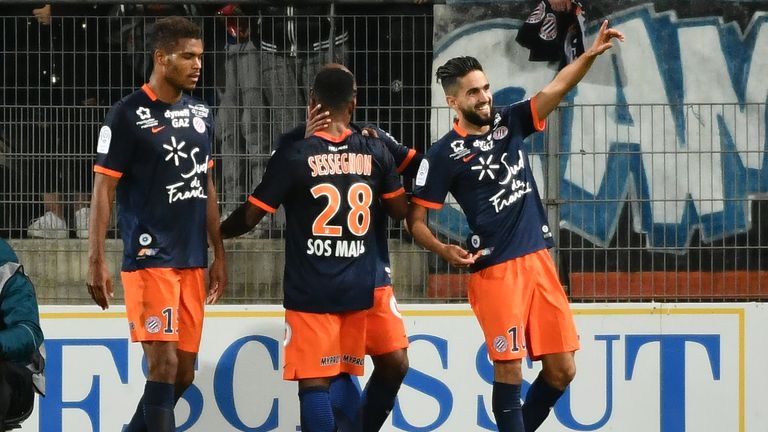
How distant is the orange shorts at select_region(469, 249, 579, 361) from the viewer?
809 cm

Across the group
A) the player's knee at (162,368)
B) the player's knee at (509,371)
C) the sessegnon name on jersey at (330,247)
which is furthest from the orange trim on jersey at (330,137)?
the player's knee at (509,371)

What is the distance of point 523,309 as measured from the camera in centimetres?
813

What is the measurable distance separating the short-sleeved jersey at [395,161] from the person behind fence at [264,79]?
63.1 inches

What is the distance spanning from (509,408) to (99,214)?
251 centimetres

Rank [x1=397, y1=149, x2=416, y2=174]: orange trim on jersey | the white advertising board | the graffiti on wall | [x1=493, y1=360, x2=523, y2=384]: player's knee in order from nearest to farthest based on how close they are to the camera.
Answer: [x1=493, y1=360, x2=523, y2=384]: player's knee
[x1=397, y1=149, x2=416, y2=174]: orange trim on jersey
the white advertising board
the graffiti on wall

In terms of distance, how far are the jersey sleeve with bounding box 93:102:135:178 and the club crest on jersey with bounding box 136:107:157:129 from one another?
0.18 feet

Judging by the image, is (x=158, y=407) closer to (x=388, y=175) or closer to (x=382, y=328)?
(x=382, y=328)

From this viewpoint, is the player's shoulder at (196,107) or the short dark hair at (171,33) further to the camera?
the player's shoulder at (196,107)

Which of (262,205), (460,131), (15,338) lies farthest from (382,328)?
(15,338)

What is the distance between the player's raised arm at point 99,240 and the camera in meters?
7.68

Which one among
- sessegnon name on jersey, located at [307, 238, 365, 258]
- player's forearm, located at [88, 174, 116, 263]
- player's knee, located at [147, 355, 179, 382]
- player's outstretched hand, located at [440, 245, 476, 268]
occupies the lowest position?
player's knee, located at [147, 355, 179, 382]

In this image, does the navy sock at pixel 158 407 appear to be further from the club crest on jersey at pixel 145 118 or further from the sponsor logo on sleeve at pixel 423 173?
the sponsor logo on sleeve at pixel 423 173

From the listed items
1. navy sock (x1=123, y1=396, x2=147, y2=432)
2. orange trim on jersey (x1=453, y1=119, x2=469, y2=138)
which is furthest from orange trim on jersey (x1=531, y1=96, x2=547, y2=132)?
navy sock (x1=123, y1=396, x2=147, y2=432)

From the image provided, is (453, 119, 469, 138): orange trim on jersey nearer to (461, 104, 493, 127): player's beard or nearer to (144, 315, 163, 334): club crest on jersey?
(461, 104, 493, 127): player's beard
